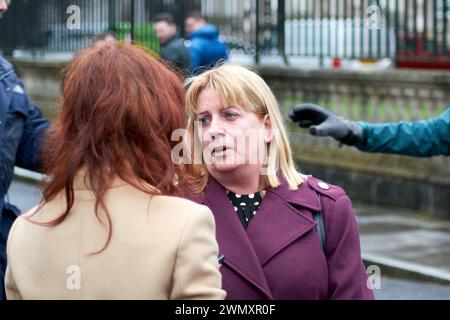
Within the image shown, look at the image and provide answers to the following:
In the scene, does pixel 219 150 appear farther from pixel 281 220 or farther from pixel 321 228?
pixel 321 228

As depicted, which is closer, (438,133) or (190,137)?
(190,137)

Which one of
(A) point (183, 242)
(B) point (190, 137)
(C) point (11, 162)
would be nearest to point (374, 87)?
(C) point (11, 162)

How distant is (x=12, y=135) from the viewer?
4930 mm

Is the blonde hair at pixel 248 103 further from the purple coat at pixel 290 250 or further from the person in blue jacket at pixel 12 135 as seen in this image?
the person in blue jacket at pixel 12 135

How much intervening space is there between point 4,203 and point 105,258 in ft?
6.70

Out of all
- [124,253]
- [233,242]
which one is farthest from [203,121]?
[124,253]

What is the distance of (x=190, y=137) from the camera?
3.77m

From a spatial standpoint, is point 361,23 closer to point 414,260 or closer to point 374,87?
point 374,87

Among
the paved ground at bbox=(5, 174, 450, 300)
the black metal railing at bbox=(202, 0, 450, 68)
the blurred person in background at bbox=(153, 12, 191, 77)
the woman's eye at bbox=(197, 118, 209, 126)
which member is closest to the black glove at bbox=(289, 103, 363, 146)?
the woman's eye at bbox=(197, 118, 209, 126)

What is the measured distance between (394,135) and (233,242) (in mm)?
1932

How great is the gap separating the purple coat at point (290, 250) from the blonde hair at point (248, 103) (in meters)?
0.09

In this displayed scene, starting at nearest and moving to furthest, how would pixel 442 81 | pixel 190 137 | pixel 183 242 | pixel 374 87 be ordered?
pixel 183 242
pixel 190 137
pixel 442 81
pixel 374 87

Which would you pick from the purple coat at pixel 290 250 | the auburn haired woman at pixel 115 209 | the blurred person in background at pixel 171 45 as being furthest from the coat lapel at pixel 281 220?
the blurred person in background at pixel 171 45

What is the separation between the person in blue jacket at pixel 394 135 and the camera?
5254mm
